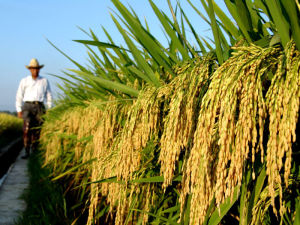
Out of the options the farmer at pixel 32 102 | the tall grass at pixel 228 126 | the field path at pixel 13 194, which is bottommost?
the field path at pixel 13 194

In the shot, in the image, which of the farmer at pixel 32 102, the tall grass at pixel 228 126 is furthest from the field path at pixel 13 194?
the tall grass at pixel 228 126

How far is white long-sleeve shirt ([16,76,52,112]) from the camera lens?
771 cm

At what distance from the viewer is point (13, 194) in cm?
431

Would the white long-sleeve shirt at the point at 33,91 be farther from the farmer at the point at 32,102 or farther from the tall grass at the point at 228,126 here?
the tall grass at the point at 228,126

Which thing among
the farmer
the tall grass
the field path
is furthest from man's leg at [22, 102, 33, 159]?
the tall grass

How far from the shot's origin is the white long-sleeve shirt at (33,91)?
25.3 ft

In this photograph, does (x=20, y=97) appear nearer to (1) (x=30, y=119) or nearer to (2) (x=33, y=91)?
(2) (x=33, y=91)

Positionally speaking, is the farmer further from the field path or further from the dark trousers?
the field path

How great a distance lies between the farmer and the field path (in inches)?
52.2

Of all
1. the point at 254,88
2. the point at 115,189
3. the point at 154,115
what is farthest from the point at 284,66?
the point at 115,189

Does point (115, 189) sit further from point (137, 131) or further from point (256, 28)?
point (256, 28)

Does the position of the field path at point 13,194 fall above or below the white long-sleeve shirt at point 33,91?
below

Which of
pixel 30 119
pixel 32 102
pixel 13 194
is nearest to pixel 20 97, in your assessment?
pixel 32 102

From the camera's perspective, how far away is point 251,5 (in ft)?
4.31
